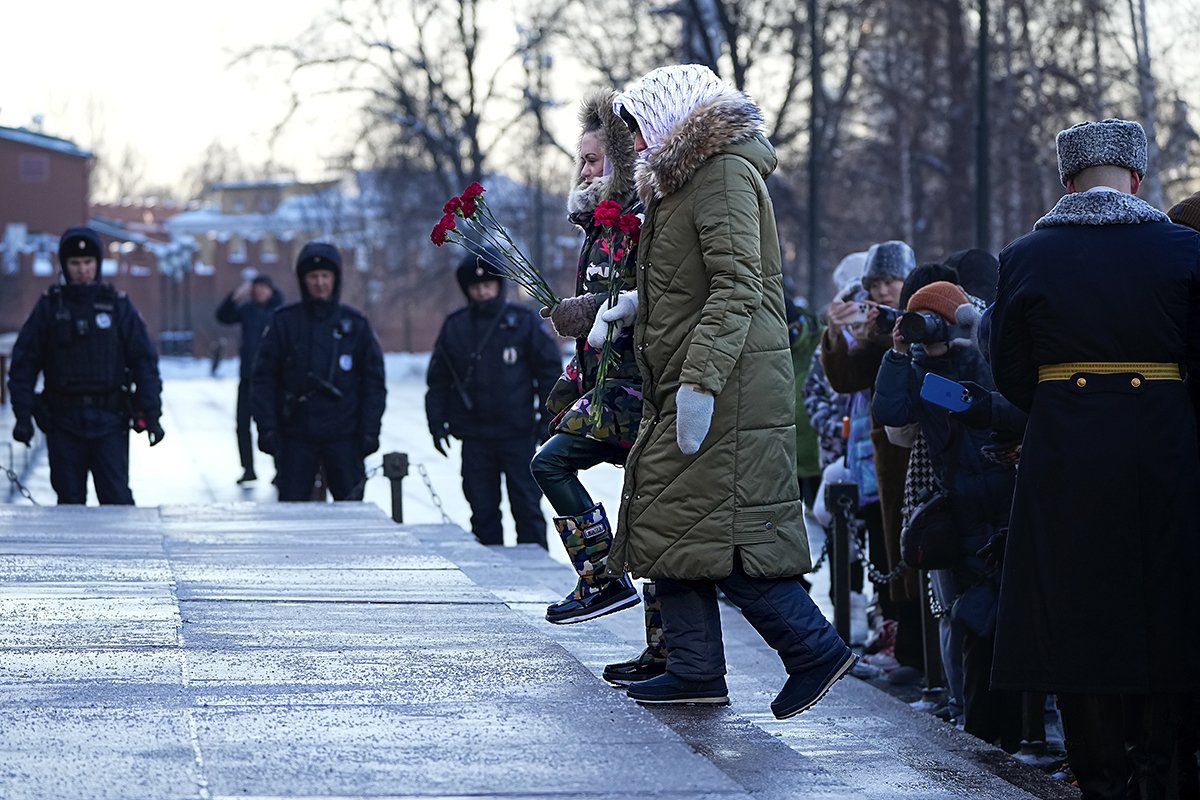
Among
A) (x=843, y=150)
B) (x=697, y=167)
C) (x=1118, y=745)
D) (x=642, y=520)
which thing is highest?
(x=843, y=150)

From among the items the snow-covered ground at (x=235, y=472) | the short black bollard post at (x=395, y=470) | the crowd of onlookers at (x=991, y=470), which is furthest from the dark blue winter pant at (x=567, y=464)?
the short black bollard post at (x=395, y=470)

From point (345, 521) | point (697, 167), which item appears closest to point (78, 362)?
point (345, 521)

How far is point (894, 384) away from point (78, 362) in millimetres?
5303

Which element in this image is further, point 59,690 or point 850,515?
point 850,515

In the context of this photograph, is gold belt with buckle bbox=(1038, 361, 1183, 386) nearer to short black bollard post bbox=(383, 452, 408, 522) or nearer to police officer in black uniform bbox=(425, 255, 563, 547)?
police officer in black uniform bbox=(425, 255, 563, 547)

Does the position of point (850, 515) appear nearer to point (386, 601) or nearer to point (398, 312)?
point (386, 601)

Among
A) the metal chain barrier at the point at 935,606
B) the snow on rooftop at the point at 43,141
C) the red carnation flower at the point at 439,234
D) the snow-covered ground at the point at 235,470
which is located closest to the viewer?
the red carnation flower at the point at 439,234

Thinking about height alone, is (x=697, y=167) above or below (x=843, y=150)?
below

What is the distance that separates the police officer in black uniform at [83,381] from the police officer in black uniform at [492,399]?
1.58 meters

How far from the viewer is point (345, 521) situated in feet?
29.4

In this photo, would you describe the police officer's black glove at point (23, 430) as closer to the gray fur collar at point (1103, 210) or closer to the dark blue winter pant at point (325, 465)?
the dark blue winter pant at point (325, 465)

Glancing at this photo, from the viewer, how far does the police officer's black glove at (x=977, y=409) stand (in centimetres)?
541

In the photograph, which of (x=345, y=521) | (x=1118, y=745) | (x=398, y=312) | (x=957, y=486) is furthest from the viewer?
(x=398, y=312)

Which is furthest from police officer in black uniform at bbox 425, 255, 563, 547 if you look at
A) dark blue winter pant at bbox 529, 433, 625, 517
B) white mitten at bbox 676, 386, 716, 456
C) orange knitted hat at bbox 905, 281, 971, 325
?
white mitten at bbox 676, 386, 716, 456
